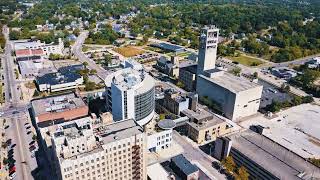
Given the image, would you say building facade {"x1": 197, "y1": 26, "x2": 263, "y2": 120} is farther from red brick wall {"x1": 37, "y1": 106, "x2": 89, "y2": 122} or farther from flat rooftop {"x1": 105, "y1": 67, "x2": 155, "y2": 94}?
red brick wall {"x1": 37, "y1": 106, "x2": 89, "y2": 122}

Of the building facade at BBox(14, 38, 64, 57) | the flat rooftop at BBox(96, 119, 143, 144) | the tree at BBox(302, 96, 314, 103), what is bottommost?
the tree at BBox(302, 96, 314, 103)

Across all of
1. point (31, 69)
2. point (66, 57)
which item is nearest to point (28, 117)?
point (31, 69)

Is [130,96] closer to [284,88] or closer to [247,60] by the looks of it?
[284,88]

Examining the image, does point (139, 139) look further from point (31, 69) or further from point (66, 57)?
point (66, 57)

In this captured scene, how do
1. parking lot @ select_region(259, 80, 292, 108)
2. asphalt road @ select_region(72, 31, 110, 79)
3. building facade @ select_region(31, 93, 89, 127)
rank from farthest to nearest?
1. asphalt road @ select_region(72, 31, 110, 79)
2. parking lot @ select_region(259, 80, 292, 108)
3. building facade @ select_region(31, 93, 89, 127)

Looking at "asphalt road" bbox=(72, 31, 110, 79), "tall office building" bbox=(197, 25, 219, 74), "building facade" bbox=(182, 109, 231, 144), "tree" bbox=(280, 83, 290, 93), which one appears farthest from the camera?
"asphalt road" bbox=(72, 31, 110, 79)

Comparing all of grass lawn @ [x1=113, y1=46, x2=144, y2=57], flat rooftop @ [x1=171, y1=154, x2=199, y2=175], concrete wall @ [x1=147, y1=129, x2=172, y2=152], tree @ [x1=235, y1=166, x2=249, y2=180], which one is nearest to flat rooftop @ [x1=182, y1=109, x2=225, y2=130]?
concrete wall @ [x1=147, y1=129, x2=172, y2=152]

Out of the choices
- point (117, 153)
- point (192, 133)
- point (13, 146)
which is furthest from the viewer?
point (192, 133)
